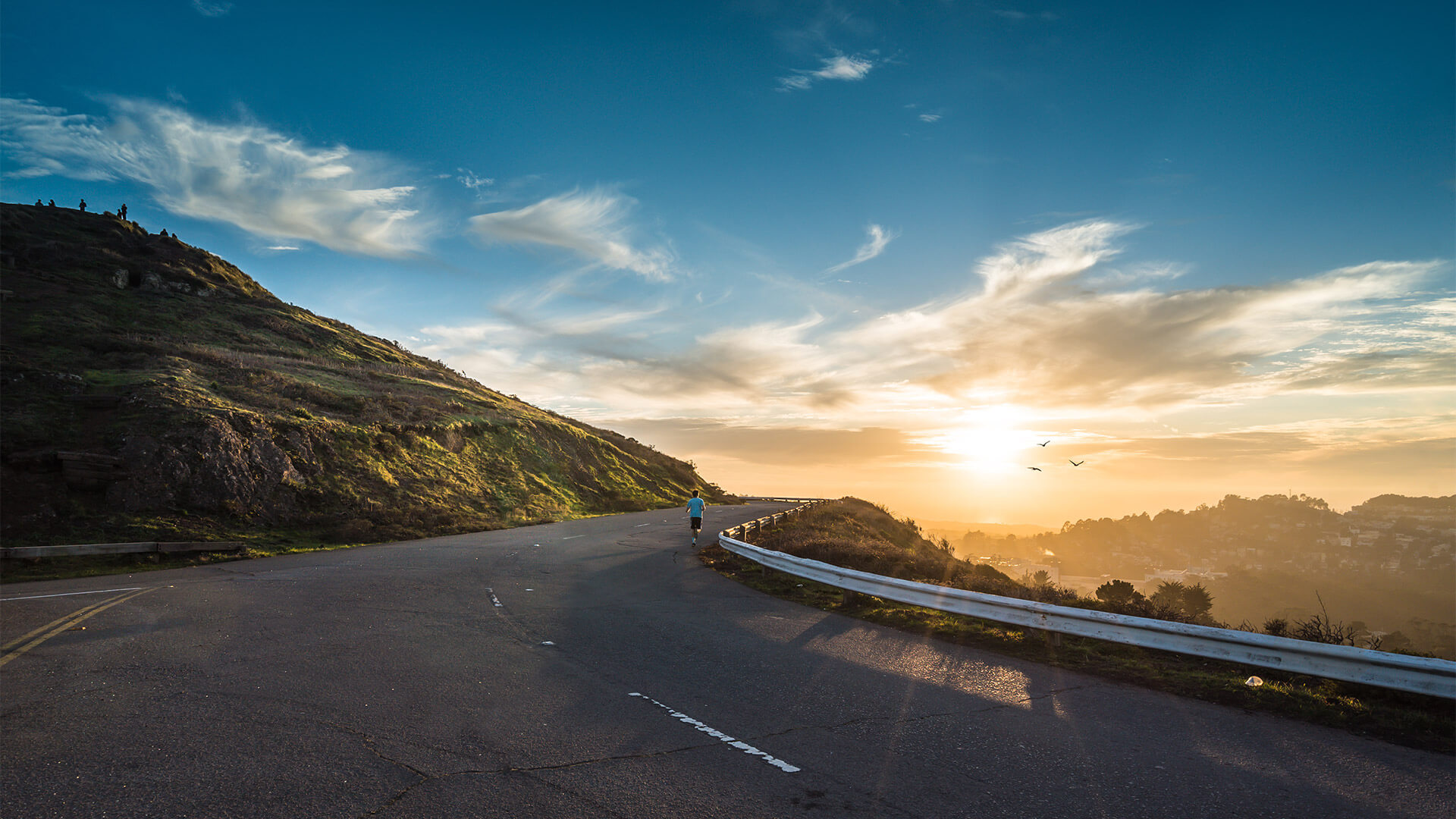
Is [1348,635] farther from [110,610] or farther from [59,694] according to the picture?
[110,610]

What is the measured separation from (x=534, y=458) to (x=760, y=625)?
117 ft

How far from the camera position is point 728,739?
562cm

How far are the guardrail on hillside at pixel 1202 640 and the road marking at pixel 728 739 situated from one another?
5.39 metres

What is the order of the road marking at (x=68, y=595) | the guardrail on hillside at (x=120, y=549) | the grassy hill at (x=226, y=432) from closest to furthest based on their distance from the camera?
the road marking at (x=68, y=595) → the guardrail on hillside at (x=120, y=549) → the grassy hill at (x=226, y=432)

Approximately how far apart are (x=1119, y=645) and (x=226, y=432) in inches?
1141

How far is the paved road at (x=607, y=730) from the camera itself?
14.9 ft

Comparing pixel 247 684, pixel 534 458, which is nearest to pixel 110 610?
pixel 247 684

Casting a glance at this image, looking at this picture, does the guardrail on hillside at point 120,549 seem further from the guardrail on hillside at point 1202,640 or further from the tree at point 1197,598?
the tree at point 1197,598

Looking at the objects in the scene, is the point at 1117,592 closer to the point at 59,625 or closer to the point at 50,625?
the point at 59,625

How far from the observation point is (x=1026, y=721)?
20.4ft

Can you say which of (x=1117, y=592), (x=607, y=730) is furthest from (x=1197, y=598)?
(x=607, y=730)

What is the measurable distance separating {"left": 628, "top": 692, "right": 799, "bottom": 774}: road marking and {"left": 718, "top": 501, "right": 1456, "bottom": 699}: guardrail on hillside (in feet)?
17.7

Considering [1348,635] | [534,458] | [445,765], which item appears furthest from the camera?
[534,458]

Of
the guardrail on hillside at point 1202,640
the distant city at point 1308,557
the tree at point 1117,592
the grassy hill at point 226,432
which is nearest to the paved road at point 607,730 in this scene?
the guardrail on hillside at point 1202,640
